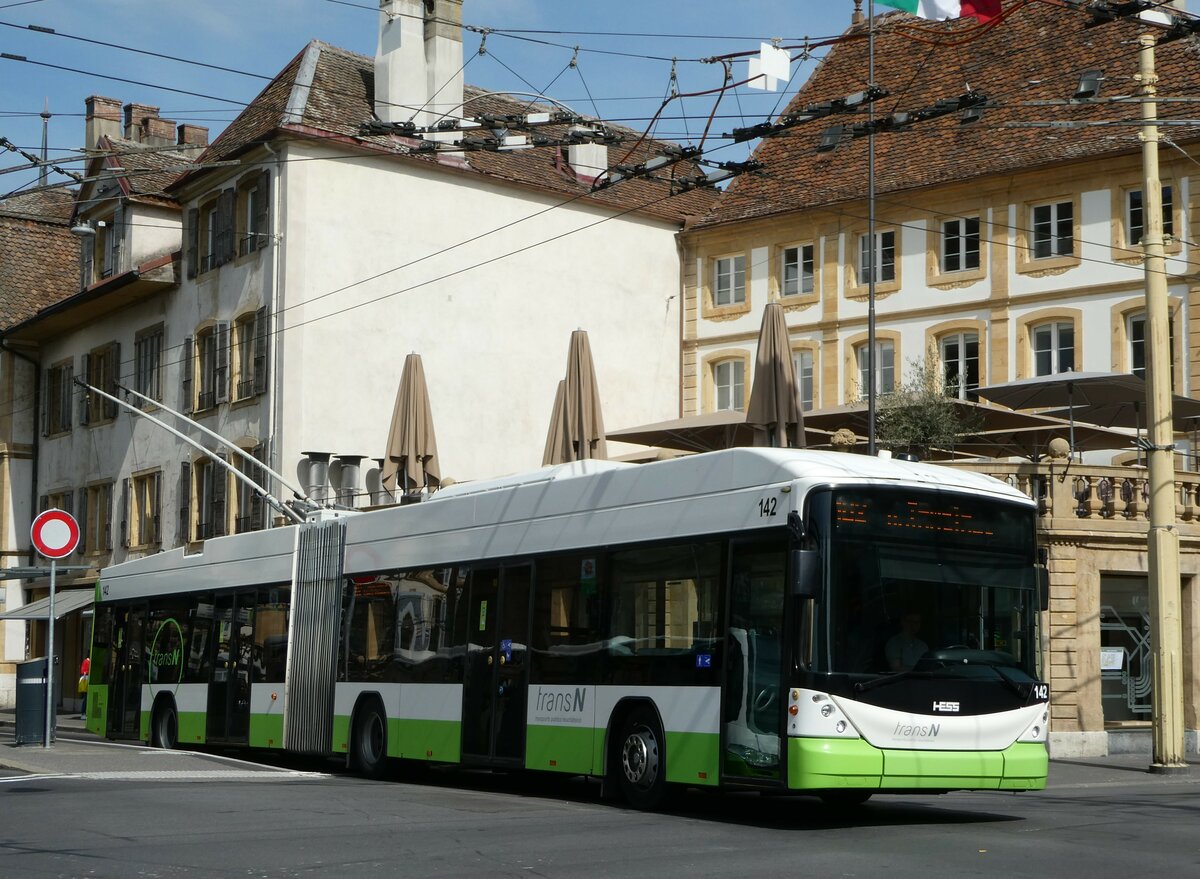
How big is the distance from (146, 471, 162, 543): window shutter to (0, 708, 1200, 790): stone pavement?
17.8 m

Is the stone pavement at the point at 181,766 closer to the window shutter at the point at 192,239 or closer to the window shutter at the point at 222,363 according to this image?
the window shutter at the point at 222,363

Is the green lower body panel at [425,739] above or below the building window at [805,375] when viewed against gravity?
below

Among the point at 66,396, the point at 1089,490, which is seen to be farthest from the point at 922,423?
the point at 66,396

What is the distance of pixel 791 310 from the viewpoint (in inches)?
1604

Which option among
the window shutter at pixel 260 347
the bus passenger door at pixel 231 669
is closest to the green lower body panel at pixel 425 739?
the bus passenger door at pixel 231 669

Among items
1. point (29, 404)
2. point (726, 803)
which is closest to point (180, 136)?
point (29, 404)

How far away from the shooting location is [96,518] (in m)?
45.7

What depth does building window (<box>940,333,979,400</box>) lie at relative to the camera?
37406 millimetres

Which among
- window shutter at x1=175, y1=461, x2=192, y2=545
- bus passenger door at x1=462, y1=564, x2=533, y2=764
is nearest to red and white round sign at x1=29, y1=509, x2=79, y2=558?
bus passenger door at x1=462, y1=564, x2=533, y2=764

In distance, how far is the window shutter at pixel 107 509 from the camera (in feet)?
146

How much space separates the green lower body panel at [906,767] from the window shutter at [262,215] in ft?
86.3

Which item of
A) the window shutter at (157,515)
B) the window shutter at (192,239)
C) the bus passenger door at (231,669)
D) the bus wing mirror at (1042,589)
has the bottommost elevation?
the bus passenger door at (231,669)

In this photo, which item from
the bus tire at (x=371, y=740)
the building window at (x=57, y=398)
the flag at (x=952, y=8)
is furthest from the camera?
the building window at (x=57, y=398)

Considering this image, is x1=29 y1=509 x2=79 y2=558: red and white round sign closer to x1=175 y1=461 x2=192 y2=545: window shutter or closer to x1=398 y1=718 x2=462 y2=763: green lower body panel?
x1=398 y1=718 x2=462 y2=763: green lower body panel
